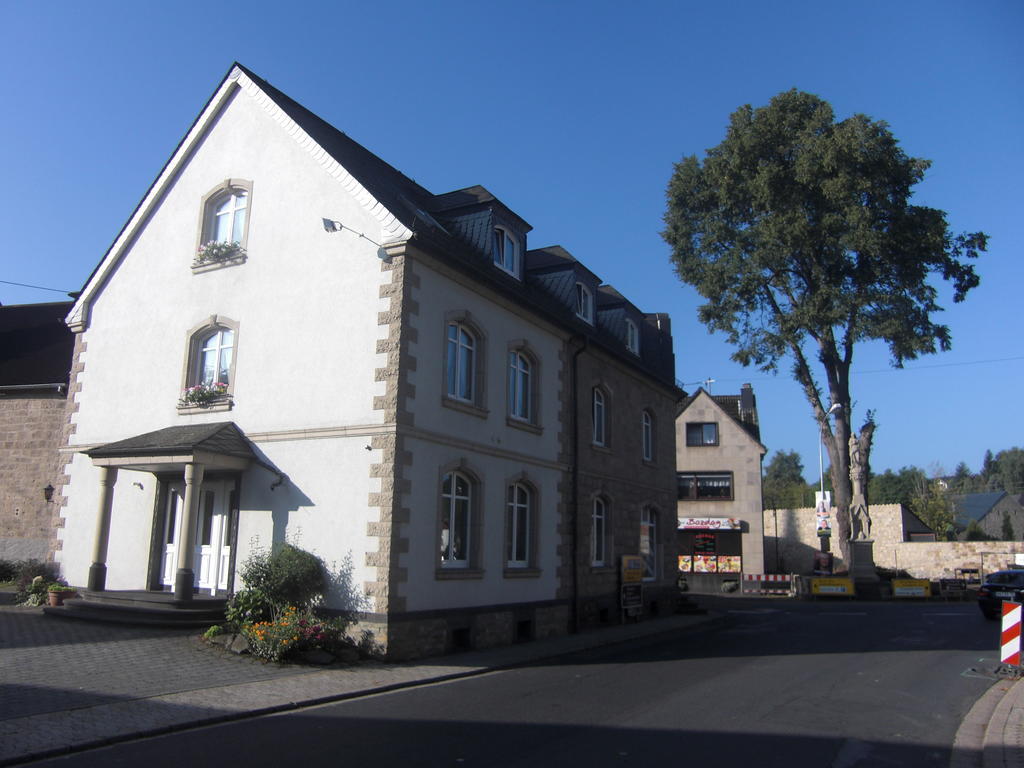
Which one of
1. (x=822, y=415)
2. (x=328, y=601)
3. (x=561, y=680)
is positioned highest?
(x=822, y=415)

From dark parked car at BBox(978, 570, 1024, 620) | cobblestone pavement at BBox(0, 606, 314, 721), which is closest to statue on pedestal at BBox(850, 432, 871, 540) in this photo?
dark parked car at BBox(978, 570, 1024, 620)

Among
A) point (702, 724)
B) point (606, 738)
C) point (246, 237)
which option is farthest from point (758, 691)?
point (246, 237)

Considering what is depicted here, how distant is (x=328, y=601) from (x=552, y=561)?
19.7 ft

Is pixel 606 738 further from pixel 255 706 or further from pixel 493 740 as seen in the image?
pixel 255 706

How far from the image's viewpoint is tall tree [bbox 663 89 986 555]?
31141 mm

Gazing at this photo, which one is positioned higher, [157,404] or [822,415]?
[822,415]

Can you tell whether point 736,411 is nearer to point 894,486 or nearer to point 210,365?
point 210,365

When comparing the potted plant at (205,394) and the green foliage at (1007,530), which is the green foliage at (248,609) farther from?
the green foliage at (1007,530)

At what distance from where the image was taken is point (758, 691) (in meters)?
11.2

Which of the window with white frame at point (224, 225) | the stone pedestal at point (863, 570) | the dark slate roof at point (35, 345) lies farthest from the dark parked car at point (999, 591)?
the dark slate roof at point (35, 345)

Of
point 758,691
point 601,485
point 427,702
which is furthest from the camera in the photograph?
point 601,485

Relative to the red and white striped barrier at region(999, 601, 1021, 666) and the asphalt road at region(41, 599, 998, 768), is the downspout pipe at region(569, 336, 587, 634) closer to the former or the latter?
the asphalt road at region(41, 599, 998, 768)

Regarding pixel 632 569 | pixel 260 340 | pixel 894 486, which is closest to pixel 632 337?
pixel 632 569

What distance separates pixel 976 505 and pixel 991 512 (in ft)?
5.11
